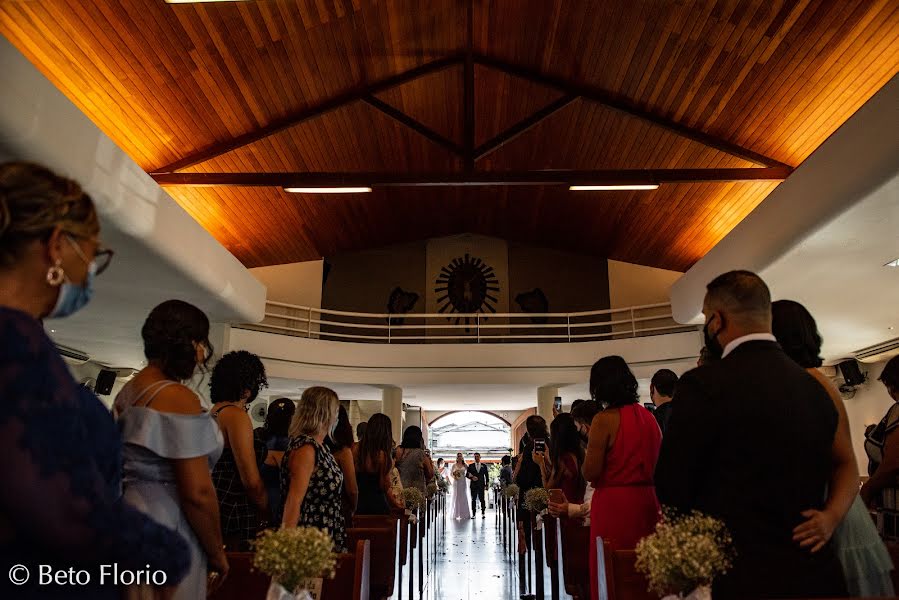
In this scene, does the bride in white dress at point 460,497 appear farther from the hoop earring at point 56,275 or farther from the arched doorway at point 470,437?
the arched doorway at point 470,437

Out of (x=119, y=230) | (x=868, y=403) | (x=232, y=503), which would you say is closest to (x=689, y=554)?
(x=232, y=503)

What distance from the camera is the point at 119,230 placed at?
16.9 ft

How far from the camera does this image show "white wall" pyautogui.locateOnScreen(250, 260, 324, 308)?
45.0 feet

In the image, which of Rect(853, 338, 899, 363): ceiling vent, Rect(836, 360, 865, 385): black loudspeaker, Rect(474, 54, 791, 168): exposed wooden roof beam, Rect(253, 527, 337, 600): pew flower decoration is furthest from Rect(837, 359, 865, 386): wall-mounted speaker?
Rect(253, 527, 337, 600): pew flower decoration

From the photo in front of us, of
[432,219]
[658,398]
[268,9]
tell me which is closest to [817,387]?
[658,398]

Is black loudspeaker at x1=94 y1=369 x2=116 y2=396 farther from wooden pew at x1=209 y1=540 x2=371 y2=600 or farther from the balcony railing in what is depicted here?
wooden pew at x1=209 y1=540 x2=371 y2=600

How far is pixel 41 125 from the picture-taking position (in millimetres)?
3859

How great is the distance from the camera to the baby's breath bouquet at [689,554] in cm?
135

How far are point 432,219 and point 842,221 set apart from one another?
394 inches

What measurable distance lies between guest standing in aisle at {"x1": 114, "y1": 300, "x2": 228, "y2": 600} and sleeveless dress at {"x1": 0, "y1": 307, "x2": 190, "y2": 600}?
2.06 ft

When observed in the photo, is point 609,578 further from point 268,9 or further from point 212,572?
point 268,9

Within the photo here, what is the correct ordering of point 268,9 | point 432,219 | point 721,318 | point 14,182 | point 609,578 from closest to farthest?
point 14,182 < point 721,318 < point 609,578 < point 268,9 < point 432,219

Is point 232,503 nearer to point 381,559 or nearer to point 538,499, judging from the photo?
point 381,559

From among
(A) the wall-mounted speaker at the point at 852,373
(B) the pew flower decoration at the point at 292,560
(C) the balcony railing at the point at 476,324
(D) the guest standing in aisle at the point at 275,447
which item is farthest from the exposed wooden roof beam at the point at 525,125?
(B) the pew flower decoration at the point at 292,560
